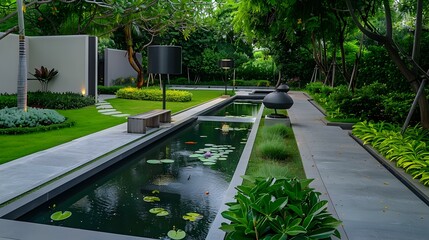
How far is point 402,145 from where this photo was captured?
697cm


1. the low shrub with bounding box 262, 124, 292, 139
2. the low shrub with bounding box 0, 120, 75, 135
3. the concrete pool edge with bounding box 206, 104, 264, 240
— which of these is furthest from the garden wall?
the low shrub with bounding box 262, 124, 292, 139

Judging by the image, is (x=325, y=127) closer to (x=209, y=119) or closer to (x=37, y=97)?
(x=209, y=119)

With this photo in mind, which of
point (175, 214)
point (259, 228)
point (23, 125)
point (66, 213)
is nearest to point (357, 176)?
point (175, 214)

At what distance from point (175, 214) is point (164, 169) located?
2227 millimetres

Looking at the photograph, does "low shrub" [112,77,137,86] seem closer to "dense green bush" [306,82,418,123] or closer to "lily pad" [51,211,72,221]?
"dense green bush" [306,82,418,123]

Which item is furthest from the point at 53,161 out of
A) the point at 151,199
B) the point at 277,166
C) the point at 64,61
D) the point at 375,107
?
the point at 64,61

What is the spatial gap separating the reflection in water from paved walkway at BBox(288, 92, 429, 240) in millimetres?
1453

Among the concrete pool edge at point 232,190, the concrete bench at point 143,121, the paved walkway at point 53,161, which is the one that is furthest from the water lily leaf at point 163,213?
the concrete bench at point 143,121

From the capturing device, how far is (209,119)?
13203mm

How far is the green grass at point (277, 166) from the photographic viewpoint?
5352mm

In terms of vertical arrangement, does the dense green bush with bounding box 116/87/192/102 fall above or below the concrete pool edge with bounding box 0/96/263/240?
above

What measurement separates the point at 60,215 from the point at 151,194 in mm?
1306

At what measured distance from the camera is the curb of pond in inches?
195

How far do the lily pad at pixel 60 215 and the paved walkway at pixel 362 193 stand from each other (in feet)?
10.0
